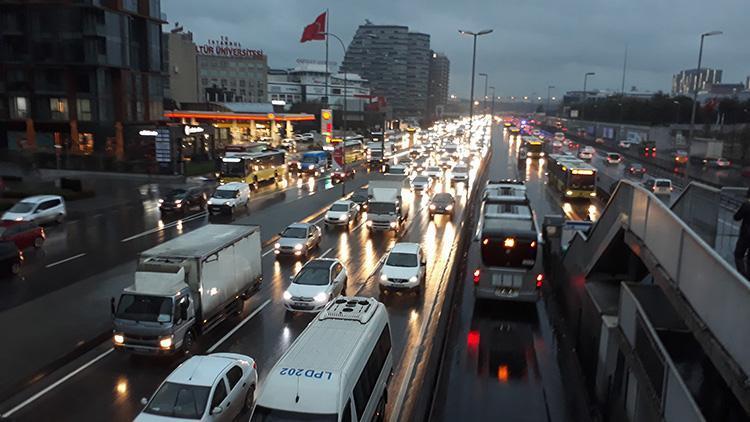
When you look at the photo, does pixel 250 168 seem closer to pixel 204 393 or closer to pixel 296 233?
pixel 296 233

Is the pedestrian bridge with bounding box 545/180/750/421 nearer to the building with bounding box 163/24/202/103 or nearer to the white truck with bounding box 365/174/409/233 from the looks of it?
the white truck with bounding box 365/174/409/233

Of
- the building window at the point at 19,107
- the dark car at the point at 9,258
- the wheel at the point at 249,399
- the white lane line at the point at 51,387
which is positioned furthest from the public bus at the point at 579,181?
the building window at the point at 19,107

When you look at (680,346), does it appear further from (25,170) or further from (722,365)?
(25,170)

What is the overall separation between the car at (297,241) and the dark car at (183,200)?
1141 centimetres

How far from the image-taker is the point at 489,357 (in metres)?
15.5

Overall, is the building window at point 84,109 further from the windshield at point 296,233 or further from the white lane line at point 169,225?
the windshield at point 296,233

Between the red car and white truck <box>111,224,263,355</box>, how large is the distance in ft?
37.9

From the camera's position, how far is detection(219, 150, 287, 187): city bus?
4466 cm

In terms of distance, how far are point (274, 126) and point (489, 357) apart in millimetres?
72040

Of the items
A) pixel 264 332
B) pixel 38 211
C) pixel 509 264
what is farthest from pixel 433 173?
pixel 264 332

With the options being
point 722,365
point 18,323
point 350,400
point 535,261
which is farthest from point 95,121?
point 722,365

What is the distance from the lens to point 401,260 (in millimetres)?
20281

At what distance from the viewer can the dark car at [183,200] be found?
34.0 meters

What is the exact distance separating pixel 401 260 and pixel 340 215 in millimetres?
11058
